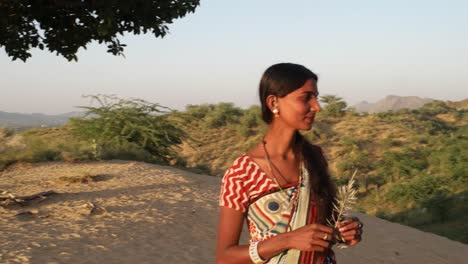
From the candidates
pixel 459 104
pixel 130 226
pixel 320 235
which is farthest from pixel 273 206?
pixel 459 104

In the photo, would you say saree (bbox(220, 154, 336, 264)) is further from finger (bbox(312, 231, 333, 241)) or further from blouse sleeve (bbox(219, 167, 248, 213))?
finger (bbox(312, 231, 333, 241))

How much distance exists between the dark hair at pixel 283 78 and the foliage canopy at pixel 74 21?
454 centimetres

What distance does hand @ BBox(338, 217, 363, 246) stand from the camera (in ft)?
6.53

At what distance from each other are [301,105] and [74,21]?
18.3ft

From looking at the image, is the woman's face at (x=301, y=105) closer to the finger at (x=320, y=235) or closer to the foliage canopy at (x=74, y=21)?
the finger at (x=320, y=235)

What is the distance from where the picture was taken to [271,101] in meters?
2.18

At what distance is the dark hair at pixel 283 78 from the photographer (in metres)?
2.12

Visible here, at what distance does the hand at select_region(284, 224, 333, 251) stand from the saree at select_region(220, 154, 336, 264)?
132 millimetres

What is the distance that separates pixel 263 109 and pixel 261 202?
411 mm

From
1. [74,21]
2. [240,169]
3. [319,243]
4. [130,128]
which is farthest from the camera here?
[130,128]

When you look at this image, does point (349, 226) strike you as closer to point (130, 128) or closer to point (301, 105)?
point (301, 105)

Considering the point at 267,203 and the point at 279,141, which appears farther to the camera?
the point at 279,141

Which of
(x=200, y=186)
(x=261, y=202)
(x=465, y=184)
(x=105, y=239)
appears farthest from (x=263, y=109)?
(x=465, y=184)

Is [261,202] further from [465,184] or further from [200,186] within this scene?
[465,184]
